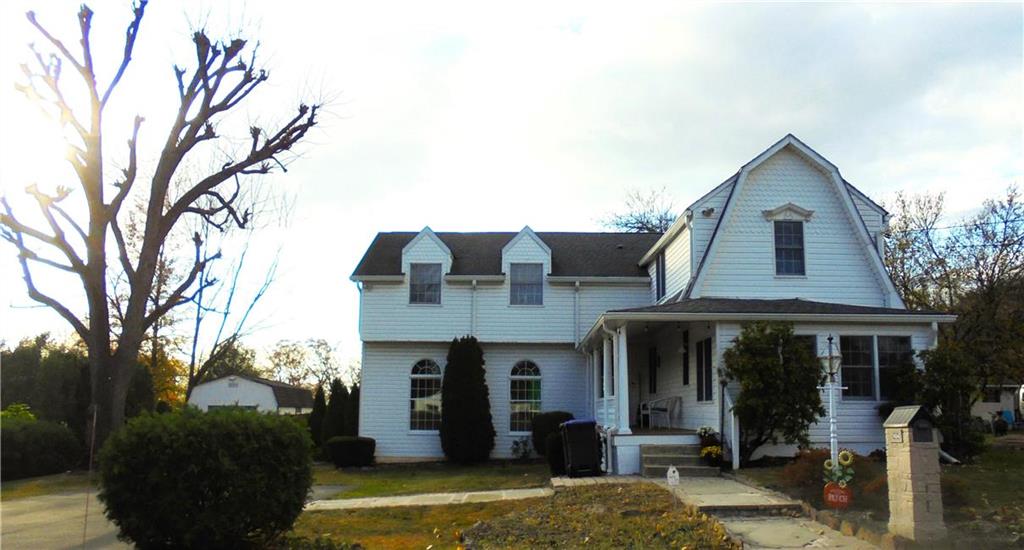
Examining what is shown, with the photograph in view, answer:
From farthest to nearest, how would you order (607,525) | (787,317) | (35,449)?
(35,449) < (787,317) < (607,525)

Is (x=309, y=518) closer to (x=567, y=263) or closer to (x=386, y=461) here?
(x=386, y=461)

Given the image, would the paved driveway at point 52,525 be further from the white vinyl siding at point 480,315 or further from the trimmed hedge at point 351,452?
the white vinyl siding at point 480,315

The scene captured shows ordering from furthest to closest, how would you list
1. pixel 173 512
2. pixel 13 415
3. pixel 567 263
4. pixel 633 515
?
pixel 567 263 < pixel 13 415 < pixel 633 515 < pixel 173 512

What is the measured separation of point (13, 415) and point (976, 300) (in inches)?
1112

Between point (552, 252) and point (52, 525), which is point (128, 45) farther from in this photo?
point (552, 252)

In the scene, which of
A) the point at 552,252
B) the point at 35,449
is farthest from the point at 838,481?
the point at 35,449

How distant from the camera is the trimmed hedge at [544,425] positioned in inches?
872

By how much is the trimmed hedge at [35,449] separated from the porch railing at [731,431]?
15.3 meters

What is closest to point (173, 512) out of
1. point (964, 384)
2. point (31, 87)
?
point (31, 87)

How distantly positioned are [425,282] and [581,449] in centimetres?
963

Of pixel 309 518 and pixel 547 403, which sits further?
pixel 547 403

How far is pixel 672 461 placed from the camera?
15.3m

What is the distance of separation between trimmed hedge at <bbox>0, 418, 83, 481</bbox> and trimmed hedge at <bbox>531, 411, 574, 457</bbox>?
12590mm

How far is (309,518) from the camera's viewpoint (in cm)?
1238
